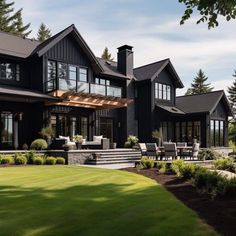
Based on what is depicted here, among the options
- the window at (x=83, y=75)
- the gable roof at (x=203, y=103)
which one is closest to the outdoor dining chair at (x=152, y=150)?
the window at (x=83, y=75)

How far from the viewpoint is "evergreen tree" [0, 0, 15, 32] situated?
52.0 meters

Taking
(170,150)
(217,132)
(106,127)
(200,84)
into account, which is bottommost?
(170,150)

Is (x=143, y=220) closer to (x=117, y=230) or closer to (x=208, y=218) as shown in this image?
(x=117, y=230)

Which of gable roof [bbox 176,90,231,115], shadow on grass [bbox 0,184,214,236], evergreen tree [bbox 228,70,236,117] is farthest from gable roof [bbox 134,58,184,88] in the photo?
evergreen tree [bbox 228,70,236,117]

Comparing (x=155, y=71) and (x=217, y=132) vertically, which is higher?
(x=155, y=71)

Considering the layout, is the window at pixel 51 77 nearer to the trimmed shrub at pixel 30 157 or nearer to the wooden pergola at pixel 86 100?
the wooden pergola at pixel 86 100

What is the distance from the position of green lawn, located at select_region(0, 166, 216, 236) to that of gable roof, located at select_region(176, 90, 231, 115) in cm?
2216

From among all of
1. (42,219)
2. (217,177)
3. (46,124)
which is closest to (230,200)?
(217,177)

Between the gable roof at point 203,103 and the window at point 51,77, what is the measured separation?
14.0 metres

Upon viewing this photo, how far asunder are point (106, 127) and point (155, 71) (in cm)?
709

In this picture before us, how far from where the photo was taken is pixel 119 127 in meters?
29.3

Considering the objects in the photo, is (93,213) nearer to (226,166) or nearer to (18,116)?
(226,166)

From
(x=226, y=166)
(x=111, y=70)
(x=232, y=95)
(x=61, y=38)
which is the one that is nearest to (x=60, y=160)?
(x=226, y=166)

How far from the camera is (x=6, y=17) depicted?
53.3 metres
